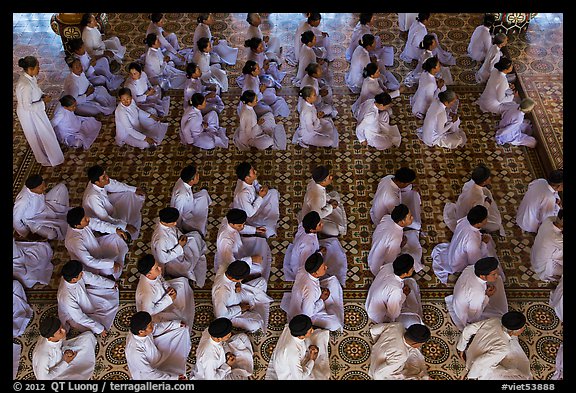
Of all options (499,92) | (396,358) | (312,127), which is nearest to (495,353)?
(396,358)

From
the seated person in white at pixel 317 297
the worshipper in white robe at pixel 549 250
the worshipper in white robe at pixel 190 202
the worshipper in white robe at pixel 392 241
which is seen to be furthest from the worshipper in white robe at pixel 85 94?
the worshipper in white robe at pixel 549 250

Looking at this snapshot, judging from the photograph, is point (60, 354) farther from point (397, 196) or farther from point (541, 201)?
point (541, 201)

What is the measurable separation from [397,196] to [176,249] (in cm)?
304

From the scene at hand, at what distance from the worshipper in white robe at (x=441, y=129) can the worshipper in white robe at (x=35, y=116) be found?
5.90 m

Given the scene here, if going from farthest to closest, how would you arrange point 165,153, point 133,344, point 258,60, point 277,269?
point 258,60 → point 165,153 → point 277,269 → point 133,344

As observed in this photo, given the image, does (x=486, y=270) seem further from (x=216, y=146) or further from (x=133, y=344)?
(x=216, y=146)

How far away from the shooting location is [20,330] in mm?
7277

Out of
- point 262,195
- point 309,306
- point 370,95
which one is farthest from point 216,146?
point 309,306

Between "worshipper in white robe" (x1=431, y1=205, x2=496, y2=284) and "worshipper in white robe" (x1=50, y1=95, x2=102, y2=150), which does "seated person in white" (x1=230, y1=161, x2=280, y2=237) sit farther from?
"worshipper in white robe" (x1=50, y1=95, x2=102, y2=150)

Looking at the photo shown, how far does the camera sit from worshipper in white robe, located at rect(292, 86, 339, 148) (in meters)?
9.22

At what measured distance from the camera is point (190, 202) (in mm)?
8188

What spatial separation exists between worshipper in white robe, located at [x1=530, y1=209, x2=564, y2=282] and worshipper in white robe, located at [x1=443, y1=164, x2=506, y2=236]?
2.00 ft

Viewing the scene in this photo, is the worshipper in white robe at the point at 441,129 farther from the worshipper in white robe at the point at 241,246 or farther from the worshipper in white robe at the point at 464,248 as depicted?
the worshipper in white robe at the point at 241,246
